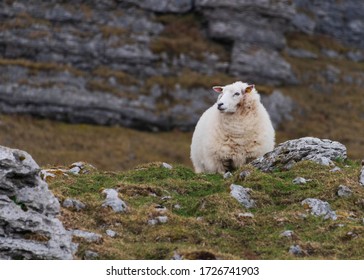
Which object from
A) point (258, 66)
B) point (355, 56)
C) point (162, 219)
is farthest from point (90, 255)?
point (355, 56)

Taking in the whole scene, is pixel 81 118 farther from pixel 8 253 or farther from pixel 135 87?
pixel 8 253

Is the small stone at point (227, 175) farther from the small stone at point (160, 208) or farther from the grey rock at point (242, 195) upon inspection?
the small stone at point (160, 208)

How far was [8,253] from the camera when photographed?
12742 millimetres

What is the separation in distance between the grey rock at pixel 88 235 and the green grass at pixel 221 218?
0.16m

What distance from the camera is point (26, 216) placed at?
1307 cm

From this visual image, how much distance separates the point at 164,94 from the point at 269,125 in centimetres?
6296

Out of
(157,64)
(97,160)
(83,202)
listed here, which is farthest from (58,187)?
(157,64)

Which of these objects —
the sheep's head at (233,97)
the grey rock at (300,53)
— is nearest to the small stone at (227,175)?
the sheep's head at (233,97)

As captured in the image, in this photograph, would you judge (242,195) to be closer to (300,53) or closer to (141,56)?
(141,56)

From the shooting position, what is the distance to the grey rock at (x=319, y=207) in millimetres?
15522

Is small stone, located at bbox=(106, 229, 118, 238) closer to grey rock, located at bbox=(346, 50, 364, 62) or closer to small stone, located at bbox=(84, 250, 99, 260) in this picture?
small stone, located at bbox=(84, 250, 99, 260)

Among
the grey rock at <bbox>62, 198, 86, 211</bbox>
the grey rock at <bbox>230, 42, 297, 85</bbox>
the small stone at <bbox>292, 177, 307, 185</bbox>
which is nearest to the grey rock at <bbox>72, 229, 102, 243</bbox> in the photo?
the grey rock at <bbox>62, 198, 86, 211</bbox>

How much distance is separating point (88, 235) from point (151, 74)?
72.1m
